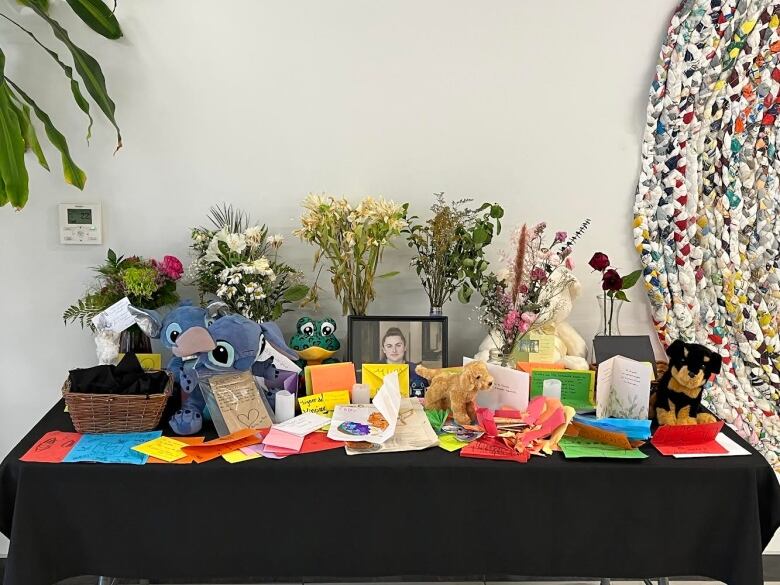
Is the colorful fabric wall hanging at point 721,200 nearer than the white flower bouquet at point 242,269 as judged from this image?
No

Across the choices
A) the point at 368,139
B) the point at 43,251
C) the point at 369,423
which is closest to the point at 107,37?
the point at 43,251

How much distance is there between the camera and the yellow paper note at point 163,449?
66.2 inches

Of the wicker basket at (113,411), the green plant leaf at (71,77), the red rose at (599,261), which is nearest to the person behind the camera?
the wicker basket at (113,411)

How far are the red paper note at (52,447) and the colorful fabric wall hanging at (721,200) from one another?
184 centimetres

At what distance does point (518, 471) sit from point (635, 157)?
1.26 meters

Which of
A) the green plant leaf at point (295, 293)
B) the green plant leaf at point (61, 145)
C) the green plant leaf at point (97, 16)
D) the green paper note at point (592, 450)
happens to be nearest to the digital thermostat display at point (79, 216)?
the green plant leaf at point (61, 145)

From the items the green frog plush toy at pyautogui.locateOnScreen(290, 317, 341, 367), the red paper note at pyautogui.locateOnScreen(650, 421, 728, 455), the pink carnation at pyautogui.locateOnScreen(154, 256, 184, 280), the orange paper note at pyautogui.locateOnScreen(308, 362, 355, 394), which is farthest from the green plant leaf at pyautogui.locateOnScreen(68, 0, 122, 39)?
the red paper note at pyautogui.locateOnScreen(650, 421, 728, 455)

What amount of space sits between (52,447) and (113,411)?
16 centimetres

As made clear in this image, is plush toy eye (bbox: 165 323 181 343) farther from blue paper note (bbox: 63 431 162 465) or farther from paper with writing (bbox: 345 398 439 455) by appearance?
paper with writing (bbox: 345 398 439 455)

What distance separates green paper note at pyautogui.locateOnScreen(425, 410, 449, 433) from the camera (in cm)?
189

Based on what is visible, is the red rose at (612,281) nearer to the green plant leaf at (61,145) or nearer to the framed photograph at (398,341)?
the framed photograph at (398,341)

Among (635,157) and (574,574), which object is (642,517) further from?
(635,157)

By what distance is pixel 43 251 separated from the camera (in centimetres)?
233

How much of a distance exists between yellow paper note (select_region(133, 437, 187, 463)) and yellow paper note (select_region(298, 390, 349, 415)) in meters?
0.36
